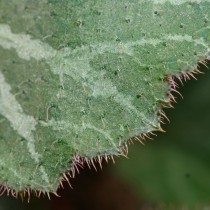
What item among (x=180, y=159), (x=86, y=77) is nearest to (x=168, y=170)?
(x=180, y=159)

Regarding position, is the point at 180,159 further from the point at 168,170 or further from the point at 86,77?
the point at 86,77

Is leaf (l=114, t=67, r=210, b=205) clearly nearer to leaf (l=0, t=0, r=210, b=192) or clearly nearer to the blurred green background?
the blurred green background

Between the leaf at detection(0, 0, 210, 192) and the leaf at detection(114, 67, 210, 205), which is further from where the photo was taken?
the leaf at detection(114, 67, 210, 205)

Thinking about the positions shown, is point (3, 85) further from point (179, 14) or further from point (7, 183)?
point (179, 14)

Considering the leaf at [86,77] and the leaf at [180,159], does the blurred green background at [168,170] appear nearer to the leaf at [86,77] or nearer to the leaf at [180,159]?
the leaf at [180,159]

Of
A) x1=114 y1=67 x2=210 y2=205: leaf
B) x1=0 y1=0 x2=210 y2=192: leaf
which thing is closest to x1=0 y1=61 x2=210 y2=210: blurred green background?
x1=114 y1=67 x2=210 y2=205: leaf

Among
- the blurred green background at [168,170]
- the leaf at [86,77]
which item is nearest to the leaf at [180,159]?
the blurred green background at [168,170]
